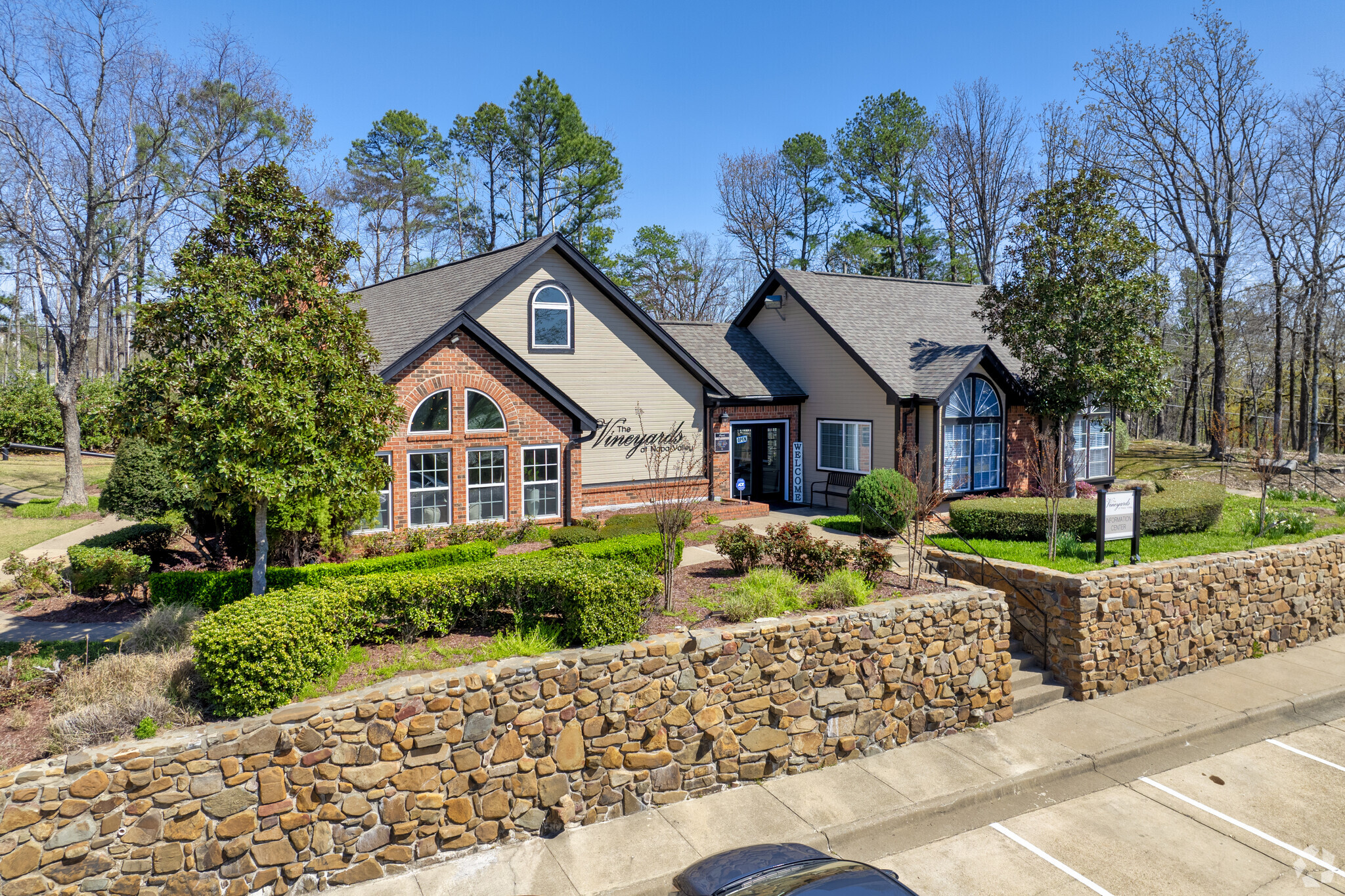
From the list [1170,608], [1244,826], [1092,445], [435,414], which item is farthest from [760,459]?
[1244,826]

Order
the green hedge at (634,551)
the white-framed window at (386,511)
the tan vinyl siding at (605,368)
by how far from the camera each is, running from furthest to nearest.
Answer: the tan vinyl siding at (605,368) → the white-framed window at (386,511) → the green hedge at (634,551)

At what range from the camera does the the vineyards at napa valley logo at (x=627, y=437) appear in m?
20.0

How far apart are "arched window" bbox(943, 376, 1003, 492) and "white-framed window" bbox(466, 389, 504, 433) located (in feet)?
36.7

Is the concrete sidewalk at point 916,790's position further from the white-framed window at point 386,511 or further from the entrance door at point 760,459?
the entrance door at point 760,459

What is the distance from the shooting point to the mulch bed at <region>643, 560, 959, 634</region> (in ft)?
30.7

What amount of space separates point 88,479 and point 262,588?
2003 centimetres

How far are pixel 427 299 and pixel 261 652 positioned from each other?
14.1 meters

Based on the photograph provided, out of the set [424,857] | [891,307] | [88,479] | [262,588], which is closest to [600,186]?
[891,307]

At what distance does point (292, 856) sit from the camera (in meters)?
6.58

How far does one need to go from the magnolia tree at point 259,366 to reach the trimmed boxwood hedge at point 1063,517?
34.4 feet

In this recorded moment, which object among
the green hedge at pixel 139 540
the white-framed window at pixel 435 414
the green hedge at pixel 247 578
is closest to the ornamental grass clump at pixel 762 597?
the green hedge at pixel 247 578

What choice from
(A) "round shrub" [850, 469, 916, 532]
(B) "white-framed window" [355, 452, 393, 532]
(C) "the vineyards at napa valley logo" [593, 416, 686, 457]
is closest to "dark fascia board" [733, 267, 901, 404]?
(A) "round shrub" [850, 469, 916, 532]

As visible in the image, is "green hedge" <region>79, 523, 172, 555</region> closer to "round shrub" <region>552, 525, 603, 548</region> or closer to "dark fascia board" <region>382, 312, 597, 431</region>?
"dark fascia board" <region>382, 312, 597, 431</region>

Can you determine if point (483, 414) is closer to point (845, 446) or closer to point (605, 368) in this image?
point (605, 368)
